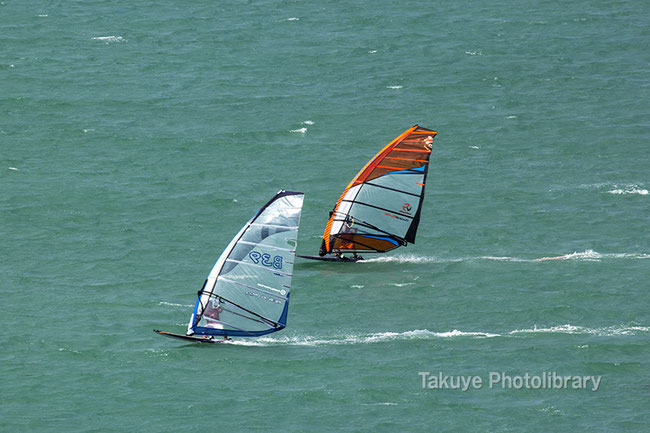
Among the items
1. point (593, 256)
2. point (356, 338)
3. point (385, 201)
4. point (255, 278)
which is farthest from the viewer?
point (593, 256)

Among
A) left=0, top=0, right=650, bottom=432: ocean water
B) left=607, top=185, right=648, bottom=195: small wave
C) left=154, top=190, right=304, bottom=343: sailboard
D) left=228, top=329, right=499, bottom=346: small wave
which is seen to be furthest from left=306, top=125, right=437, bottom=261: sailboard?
left=607, top=185, right=648, bottom=195: small wave

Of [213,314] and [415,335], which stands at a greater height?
[213,314]

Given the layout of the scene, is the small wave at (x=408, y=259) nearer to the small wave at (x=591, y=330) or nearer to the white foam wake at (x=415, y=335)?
the white foam wake at (x=415, y=335)

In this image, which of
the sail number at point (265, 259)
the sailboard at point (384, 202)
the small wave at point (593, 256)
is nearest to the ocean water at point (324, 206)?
the small wave at point (593, 256)

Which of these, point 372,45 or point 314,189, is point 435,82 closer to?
point 372,45

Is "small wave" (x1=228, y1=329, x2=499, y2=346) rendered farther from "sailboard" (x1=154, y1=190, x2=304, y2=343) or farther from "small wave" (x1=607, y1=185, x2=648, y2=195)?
"small wave" (x1=607, y1=185, x2=648, y2=195)

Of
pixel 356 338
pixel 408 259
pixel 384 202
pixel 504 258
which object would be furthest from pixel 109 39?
pixel 356 338

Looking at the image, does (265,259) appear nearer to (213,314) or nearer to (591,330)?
(213,314)
